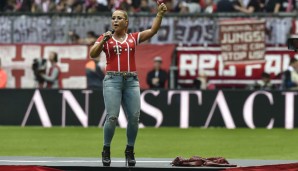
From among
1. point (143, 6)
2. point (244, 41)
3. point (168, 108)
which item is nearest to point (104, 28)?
point (143, 6)

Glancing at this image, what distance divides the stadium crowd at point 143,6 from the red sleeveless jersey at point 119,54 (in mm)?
15596

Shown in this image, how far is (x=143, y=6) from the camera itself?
31.6 meters

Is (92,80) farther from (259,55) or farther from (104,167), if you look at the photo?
(104,167)

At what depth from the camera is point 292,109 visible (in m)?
28.0

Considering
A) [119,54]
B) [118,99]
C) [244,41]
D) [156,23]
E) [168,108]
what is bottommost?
[118,99]

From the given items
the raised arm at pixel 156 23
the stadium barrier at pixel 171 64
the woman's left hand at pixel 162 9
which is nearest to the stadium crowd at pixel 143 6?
the stadium barrier at pixel 171 64

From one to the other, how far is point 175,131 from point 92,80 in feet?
11.2

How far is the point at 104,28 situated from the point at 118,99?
15.9 meters

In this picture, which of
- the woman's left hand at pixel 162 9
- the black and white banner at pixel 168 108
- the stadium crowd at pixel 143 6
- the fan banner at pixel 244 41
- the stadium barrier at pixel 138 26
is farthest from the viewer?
the stadium crowd at pixel 143 6

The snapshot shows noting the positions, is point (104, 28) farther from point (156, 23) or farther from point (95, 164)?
point (156, 23)

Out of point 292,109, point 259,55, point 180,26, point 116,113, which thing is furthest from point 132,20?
point 116,113

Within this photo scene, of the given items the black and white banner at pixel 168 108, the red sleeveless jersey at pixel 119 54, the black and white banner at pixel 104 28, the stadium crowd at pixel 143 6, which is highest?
the stadium crowd at pixel 143 6

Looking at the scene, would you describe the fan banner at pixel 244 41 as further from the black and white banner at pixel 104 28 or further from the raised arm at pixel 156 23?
the raised arm at pixel 156 23

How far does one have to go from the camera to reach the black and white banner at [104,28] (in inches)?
1209
